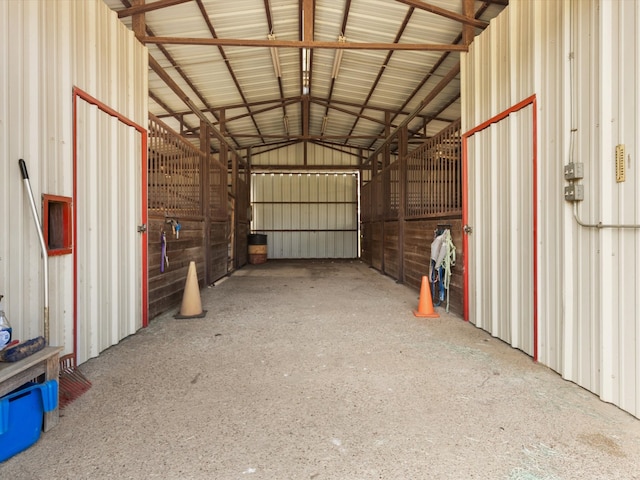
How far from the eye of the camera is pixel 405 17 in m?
6.07

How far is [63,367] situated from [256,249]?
10.6 m

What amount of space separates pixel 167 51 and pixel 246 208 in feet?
22.7

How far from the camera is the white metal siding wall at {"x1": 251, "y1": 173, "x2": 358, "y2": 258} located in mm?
15820

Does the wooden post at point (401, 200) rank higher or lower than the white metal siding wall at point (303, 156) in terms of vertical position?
lower

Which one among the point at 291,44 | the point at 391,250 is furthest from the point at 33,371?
the point at 391,250

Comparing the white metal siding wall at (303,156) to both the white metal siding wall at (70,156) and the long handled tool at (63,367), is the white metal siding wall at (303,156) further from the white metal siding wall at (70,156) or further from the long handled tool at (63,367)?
the long handled tool at (63,367)

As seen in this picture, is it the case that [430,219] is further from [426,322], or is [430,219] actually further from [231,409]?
[231,409]

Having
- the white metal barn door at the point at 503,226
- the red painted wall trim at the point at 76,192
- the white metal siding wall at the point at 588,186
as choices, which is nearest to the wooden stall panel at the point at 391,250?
the white metal barn door at the point at 503,226

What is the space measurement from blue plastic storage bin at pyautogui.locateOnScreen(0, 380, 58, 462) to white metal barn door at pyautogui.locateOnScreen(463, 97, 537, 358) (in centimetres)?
375

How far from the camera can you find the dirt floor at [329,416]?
1.76 metres

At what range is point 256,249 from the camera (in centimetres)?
1336

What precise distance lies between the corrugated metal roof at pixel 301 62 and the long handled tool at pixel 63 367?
10.3 ft

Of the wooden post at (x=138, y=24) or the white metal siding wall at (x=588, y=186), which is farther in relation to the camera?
the wooden post at (x=138, y=24)

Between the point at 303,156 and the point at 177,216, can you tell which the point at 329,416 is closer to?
the point at 177,216
